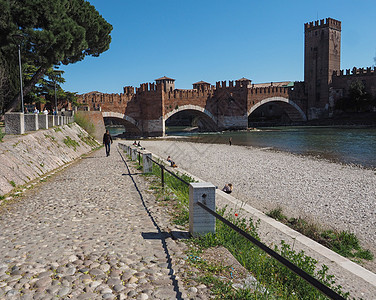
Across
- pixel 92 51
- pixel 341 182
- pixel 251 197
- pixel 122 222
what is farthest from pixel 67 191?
pixel 92 51

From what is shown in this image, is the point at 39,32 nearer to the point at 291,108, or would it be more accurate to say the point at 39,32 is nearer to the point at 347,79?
the point at 291,108

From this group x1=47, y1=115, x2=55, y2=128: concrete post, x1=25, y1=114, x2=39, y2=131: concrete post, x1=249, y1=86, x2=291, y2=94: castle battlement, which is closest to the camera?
x1=25, y1=114, x2=39, y2=131: concrete post

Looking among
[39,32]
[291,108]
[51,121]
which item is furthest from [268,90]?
[51,121]

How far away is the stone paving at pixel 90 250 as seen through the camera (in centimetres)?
255

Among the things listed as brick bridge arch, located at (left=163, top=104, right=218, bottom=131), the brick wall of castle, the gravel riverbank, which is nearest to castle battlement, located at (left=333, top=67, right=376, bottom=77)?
the brick wall of castle

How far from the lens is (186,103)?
1548 inches

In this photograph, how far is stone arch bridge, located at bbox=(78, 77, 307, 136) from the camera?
34875mm

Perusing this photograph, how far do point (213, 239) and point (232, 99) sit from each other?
40.1m

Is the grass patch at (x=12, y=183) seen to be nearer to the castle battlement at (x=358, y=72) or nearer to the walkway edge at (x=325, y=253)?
the walkway edge at (x=325, y=253)

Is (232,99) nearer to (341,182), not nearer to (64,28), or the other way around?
(64,28)

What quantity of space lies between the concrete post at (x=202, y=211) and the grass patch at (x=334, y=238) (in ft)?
7.33

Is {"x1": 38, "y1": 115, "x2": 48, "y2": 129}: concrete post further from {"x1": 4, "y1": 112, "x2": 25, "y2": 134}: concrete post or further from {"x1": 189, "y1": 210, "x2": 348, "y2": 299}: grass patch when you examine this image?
{"x1": 189, "y1": 210, "x2": 348, "y2": 299}: grass patch

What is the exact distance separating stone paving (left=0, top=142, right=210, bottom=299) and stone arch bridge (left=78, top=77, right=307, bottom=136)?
25.7 meters

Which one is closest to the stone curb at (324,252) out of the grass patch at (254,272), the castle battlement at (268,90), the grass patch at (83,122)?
the grass patch at (254,272)
